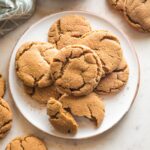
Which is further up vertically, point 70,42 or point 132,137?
point 70,42

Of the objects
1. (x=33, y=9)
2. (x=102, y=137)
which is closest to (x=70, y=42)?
(x=33, y=9)

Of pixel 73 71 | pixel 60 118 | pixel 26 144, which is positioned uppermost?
pixel 73 71

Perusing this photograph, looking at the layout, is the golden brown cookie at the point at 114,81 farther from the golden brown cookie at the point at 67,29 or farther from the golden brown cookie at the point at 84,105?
the golden brown cookie at the point at 67,29

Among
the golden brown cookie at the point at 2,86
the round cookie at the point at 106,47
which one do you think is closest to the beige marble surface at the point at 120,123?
the golden brown cookie at the point at 2,86

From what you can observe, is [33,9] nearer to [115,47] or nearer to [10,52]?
[10,52]

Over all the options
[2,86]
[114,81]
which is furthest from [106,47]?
[2,86]

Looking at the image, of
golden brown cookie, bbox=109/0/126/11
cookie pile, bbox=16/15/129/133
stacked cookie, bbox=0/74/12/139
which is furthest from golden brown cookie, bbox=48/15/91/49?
stacked cookie, bbox=0/74/12/139

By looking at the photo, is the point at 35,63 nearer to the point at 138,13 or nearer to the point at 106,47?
the point at 106,47
